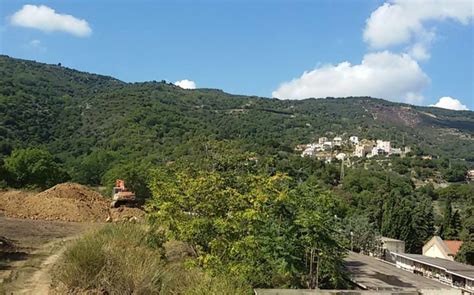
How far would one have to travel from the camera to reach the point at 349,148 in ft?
389

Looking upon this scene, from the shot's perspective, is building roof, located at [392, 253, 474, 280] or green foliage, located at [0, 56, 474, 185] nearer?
building roof, located at [392, 253, 474, 280]

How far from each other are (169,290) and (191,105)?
119m

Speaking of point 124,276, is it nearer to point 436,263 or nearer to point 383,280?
point 383,280

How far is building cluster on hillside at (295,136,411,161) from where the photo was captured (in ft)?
362

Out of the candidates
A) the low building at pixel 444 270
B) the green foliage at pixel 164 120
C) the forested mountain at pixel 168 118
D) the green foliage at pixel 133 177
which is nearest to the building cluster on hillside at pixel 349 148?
the forested mountain at pixel 168 118

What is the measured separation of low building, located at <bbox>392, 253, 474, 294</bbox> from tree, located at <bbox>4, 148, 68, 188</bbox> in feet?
95.6

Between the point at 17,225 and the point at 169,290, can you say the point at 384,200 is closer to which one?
the point at 17,225

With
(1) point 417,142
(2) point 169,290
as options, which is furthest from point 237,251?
(1) point 417,142

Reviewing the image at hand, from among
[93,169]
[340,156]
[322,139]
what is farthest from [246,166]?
[322,139]

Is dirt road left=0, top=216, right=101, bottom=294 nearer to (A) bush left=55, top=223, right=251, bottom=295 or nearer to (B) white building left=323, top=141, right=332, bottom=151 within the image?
(A) bush left=55, top=223, right=251, bottom=295

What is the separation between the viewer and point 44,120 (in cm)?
7300

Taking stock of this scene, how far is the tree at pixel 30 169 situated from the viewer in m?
40.9

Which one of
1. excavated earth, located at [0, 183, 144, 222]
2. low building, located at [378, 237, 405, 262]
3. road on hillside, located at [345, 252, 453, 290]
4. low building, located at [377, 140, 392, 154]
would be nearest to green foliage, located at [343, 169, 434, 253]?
low building, located at [378, 237, 405, 262]

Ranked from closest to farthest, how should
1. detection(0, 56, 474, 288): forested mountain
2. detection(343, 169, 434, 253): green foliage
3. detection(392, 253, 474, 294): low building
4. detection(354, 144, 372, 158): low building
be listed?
detection(0, 56, 474, 288): forested mountain, detection(392, 253, 474, 294): low building, detection(343, 169, 434, 253): green foliage, detection(354, 144, 372, 158): low building
